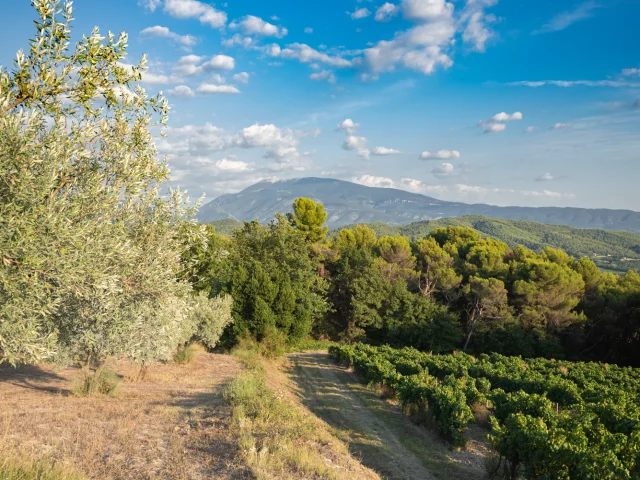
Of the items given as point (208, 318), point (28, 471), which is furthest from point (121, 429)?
point (208, 318)

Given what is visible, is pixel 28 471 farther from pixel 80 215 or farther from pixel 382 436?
pixel 382 436

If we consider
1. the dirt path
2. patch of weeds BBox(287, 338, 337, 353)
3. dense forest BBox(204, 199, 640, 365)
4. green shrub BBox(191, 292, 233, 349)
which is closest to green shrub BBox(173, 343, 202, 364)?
green shrub BBox(191, 292, 233, 349)

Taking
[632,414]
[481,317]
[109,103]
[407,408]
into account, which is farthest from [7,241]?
[481,317]

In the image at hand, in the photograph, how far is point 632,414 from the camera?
15539mm

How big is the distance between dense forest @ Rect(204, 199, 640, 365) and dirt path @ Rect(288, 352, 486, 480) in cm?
1387

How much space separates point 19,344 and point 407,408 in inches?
755

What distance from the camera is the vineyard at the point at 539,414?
1051cm

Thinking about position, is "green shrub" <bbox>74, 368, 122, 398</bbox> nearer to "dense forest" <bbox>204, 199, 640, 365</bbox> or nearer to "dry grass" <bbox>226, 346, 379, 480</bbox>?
"dry grass" <bbox>226, 346, 379, 480</bbox>

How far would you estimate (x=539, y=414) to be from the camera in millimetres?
15508

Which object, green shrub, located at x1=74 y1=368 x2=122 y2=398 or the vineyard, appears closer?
the vineyard

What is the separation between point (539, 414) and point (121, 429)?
620 inches

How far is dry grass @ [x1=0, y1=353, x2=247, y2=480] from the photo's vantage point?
8555mm

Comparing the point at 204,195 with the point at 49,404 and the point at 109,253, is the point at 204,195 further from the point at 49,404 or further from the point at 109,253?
the point at 49,404

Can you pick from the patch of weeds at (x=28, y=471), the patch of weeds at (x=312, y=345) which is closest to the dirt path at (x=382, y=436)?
the patch of weeds at (x=28, y=471)
